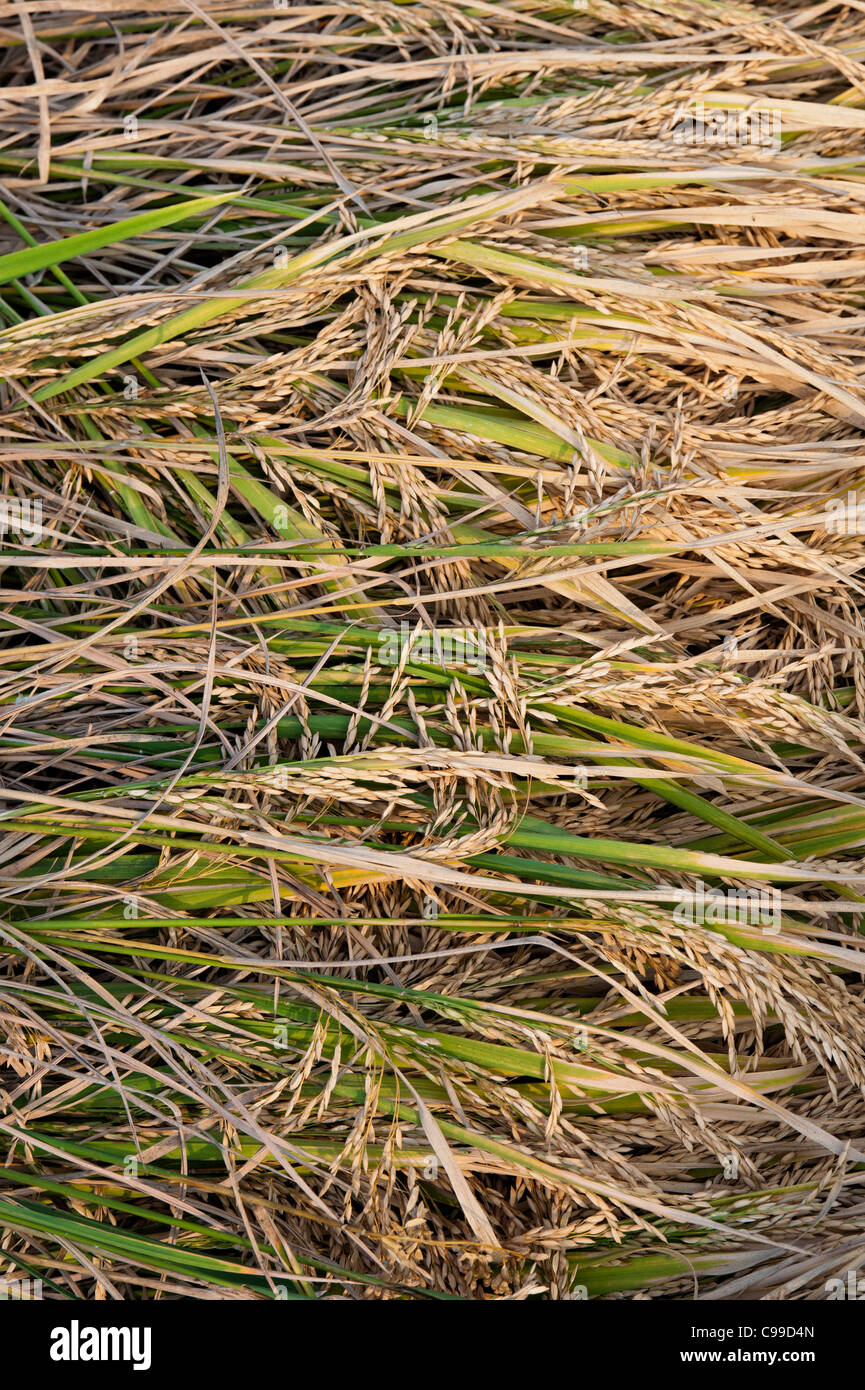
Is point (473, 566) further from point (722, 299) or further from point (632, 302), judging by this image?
point (722, 299)

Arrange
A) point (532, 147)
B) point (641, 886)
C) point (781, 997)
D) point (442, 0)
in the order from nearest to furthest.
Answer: point (781, 997) < point (641, 886) < point (532, 147) < point (442, 0)

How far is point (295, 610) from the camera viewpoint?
47.8 inches

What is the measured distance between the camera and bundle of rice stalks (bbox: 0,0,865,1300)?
3.86 feet

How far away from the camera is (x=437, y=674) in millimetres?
1244

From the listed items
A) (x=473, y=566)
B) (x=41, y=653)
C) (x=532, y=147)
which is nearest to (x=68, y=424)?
(x=41, y=653)

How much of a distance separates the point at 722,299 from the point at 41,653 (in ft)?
3.61

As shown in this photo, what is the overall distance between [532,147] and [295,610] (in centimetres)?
78

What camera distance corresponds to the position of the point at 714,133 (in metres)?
1.43

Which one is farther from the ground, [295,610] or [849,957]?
[295,610]

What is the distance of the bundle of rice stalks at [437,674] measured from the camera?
1.18 m

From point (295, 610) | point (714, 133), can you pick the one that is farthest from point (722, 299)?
point (295, 610)

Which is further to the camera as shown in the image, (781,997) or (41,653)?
(41,653)

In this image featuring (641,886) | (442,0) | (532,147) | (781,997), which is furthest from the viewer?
(442,0)
